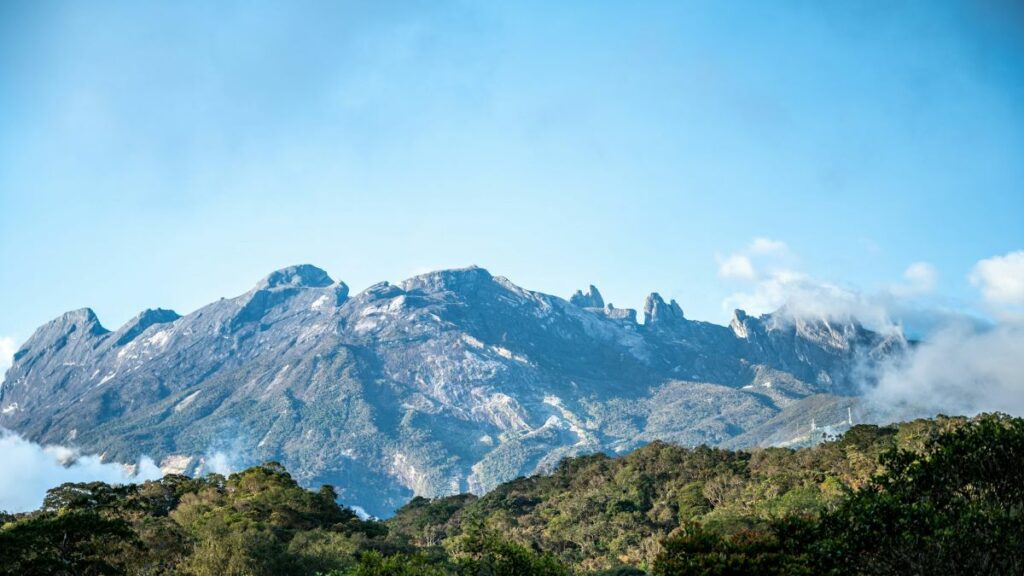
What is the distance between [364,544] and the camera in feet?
217

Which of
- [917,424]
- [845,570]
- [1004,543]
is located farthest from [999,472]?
[917,424]

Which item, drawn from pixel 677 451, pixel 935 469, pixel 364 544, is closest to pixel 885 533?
pixel 935 469

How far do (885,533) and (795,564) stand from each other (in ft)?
13.2

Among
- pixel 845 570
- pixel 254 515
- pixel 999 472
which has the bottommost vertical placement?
pixel 845 570

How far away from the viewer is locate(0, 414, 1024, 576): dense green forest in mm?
30078

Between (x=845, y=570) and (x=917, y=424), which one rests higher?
(x=917, y=424)

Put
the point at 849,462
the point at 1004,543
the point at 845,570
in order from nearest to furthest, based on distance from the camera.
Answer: the point at 1004,543 < the point at 845,570 < the point at 849,462

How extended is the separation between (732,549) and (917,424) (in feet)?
265

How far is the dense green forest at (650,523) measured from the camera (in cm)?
3008

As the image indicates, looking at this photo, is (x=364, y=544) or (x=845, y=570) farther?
(x=364, y=544)

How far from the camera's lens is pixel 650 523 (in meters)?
102

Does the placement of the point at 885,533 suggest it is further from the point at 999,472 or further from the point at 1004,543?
the point at 999,472

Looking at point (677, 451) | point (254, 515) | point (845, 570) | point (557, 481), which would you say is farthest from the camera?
point (557, 481)

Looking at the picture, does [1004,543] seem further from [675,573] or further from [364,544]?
[364,544]
